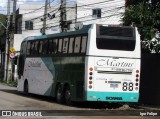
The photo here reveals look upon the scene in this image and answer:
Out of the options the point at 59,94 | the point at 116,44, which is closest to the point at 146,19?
the point at 116,44

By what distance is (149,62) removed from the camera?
21594 millimetres

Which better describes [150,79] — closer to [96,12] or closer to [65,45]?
[65,45]

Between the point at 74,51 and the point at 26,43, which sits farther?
the point at 26,43

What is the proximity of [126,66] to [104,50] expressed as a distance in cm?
122

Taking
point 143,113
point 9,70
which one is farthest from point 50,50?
point 9,70

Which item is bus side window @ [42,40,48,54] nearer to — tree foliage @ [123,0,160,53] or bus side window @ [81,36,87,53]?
bus side window @ [81,36,87,53]

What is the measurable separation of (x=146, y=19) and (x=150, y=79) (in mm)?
3169

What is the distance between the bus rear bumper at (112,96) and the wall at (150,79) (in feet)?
5.94

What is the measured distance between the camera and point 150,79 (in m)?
21.7

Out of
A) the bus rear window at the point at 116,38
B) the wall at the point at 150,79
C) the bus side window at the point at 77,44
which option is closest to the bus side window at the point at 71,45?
the bus side window at the point at 77,44

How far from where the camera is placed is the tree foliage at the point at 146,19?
19.9 meters

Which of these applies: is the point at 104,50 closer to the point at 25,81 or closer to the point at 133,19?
the point at 133,19

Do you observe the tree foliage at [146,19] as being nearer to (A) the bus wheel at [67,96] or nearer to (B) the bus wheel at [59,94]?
(A) the bus wheel at [67,96]

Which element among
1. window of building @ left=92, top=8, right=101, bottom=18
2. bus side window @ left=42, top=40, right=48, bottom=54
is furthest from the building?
bus side window @ left=42, top=40, right=48, bottom=54
